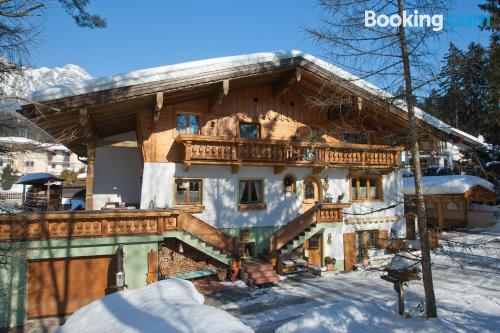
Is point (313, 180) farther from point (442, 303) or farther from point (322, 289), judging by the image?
point (442, 303)

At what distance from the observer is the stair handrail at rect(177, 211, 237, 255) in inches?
521

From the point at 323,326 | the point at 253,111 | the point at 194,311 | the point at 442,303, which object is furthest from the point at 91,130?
the point at 442,303

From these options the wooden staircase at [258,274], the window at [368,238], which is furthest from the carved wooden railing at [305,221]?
the window at [368,238]

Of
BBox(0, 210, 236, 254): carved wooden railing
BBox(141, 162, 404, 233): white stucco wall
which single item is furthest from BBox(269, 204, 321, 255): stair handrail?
BBox(0, 210, 236, 254): carved wooden railing

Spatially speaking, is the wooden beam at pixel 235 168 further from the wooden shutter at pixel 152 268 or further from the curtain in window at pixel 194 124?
the wooden shutter at pixel 152 268

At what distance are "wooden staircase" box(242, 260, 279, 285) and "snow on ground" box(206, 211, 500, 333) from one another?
0.40 metres

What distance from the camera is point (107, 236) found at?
1195 cm

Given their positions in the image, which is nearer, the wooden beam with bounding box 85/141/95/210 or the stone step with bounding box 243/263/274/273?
the stone step with bounding box 243/263/274/273

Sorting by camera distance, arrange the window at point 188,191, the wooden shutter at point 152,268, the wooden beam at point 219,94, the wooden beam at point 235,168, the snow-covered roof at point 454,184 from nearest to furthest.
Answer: the wooden shutter at point 152,268 < the wooden beam at point 219,94 < the window at point 188,191 < the wooden beam at point 235,168 < the snow-covered roof at point 454,184

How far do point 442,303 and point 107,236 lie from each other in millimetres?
11575

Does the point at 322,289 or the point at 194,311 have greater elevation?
the point at 194,311

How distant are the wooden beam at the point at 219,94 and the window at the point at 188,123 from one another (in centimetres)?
98

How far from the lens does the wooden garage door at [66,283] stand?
11391 mm

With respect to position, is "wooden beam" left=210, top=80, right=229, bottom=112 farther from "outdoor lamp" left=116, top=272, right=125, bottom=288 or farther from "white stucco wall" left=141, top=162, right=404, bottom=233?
"outdoor lamp" left=116, top=272, right=125, bottom=288
